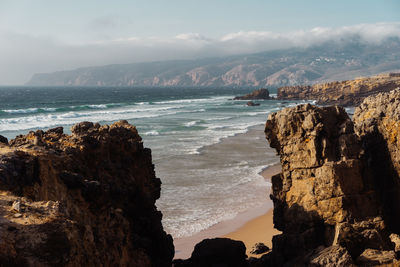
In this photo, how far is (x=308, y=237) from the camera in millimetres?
9883

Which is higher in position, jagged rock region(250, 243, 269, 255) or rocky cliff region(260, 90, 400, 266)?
rocky cliff region(260, 90, 400, 266)

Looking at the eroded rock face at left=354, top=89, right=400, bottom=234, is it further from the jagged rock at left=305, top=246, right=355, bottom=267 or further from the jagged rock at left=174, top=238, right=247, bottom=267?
the jagged rock at left=174, top=238, right=247, bottom=267

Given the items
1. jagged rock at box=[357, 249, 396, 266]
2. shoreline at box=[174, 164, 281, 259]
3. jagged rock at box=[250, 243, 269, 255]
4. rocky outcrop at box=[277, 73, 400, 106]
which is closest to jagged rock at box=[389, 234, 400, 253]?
jagged rock at box=[357, 249, 396, 266]

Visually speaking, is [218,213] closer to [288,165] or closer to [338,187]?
[288,165]

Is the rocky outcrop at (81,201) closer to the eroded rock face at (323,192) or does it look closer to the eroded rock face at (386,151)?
the eroded rock face at (323,192)

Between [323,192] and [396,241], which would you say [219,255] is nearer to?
[323,192]

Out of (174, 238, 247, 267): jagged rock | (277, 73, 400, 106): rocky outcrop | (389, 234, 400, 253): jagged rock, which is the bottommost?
(174, 238, 247, 267): jagged rock

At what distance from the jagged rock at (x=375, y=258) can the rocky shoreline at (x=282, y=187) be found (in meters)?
0.02

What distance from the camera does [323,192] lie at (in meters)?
10.2


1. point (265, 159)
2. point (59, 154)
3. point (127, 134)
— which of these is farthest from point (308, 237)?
point (265, 159)

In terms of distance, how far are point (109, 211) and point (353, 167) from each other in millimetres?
6110

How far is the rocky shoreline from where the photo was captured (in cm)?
742

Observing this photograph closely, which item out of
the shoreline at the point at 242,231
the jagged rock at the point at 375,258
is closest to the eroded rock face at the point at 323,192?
the jagged rock at the point at 375,258

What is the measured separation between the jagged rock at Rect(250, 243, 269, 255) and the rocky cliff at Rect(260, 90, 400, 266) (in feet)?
5.26
